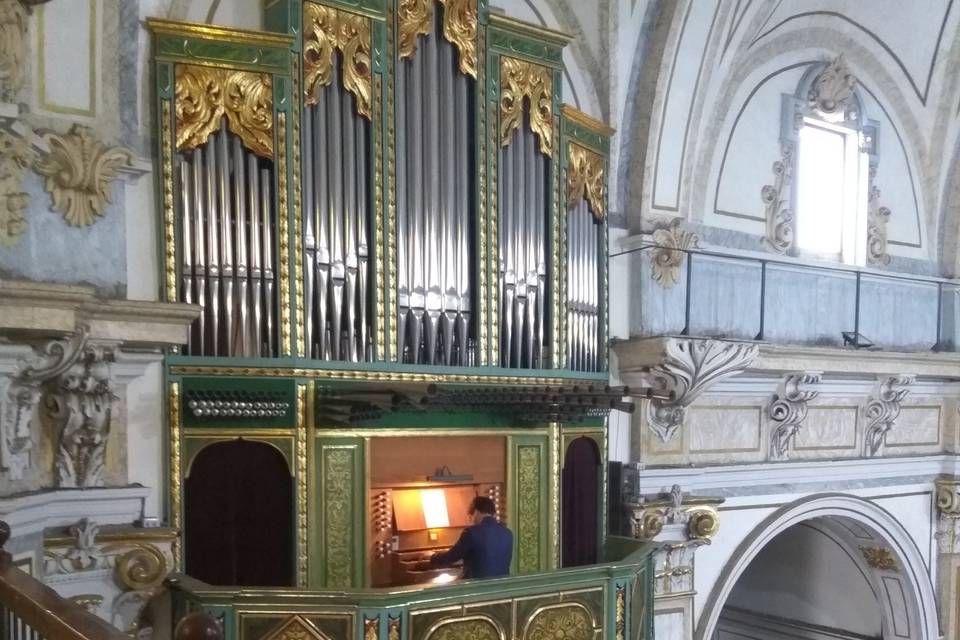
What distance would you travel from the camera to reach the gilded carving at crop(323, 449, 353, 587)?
5551 mm

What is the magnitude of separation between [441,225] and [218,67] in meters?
1.71

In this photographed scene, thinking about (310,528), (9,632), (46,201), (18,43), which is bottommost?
(310,528)

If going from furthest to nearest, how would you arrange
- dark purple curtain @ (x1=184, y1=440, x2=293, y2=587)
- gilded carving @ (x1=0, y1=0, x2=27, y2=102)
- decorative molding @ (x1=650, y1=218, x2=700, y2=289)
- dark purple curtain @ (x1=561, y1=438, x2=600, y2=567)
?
decorative molding @ (x1=650, y1=218, x2=700, y2=289)
dark purple curtain @ (x1=561, y1=438, x2=600, y2=567)
dark purple curtain @ (x1=184, y1=440, x2=293, y2=587)
gilded carving @ (x1=0, y1=0, x2=27, y2=102)

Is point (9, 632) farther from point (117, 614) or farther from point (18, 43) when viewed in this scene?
point (18, 43)

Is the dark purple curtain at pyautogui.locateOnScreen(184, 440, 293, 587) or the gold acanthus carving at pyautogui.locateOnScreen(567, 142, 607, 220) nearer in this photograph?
the dark purple curtain at pyautogui.locateOnScreen(184, 440, 293, 587)

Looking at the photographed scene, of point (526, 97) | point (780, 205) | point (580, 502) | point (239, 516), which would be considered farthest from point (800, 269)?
point (239, 516)

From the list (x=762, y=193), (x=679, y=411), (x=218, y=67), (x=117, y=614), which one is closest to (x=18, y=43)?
(x=218, y=67)

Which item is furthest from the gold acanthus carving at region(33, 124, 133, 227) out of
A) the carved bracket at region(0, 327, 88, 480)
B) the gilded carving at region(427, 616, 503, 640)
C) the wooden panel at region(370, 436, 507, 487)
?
the gilded carving at region(427, 616, 503, 640)

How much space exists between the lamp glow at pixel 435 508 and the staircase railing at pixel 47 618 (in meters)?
3.42

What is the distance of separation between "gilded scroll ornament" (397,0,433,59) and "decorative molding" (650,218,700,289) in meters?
2.43

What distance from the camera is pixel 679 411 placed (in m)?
7.35

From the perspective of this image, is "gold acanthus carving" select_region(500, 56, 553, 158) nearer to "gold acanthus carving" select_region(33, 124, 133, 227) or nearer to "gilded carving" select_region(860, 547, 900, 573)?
"gold acanthus carving" select_region(33, 124, 133, 227)

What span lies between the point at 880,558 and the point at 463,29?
6.75 m

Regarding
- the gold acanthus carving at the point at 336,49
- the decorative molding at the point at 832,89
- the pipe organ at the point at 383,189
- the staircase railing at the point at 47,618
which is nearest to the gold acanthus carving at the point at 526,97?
the pipe organ at the point at 383,189
